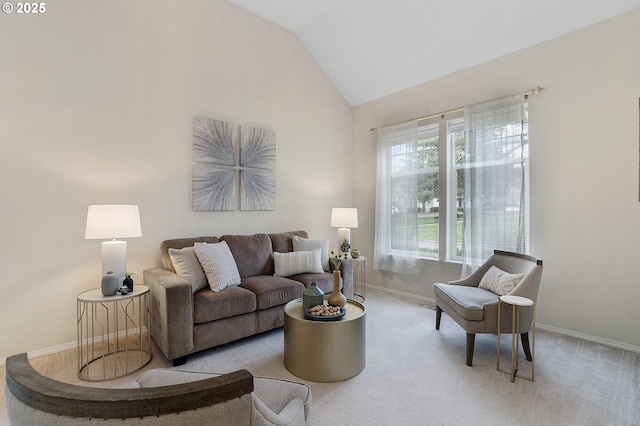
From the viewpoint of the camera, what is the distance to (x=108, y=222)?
7.98ft

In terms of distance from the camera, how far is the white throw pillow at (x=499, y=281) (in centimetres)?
272

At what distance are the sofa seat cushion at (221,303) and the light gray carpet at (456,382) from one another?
339 millimetres

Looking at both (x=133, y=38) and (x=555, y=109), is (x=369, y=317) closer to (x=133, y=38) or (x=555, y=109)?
(x=555, y=109)

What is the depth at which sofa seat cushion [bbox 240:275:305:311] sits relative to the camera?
9.51 feet

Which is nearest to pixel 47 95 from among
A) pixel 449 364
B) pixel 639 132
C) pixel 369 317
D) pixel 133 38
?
A: pixel 133 38

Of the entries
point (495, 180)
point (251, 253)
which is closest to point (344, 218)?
point (251, 253)

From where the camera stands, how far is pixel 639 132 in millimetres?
2717

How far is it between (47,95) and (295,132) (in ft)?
8.57

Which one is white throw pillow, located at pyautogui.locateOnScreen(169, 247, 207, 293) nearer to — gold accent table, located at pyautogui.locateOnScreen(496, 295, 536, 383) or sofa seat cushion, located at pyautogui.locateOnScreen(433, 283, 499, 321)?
sofa seat cushion, located at pyautogui.locateOnScreen(433, 283, 499, 321)

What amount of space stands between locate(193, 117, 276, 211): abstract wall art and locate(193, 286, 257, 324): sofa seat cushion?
1131mm

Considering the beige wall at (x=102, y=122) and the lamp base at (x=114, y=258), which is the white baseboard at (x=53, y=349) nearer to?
the beige wall at (x=102, y=122)

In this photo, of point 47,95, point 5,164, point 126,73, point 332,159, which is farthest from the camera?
point 332,159

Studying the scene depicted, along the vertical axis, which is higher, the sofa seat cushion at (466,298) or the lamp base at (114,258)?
the lamp base at (114,258)

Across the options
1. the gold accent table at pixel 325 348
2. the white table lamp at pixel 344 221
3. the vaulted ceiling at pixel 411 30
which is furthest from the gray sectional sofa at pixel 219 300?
A: the vaulted ceiling at pixel 411 30
